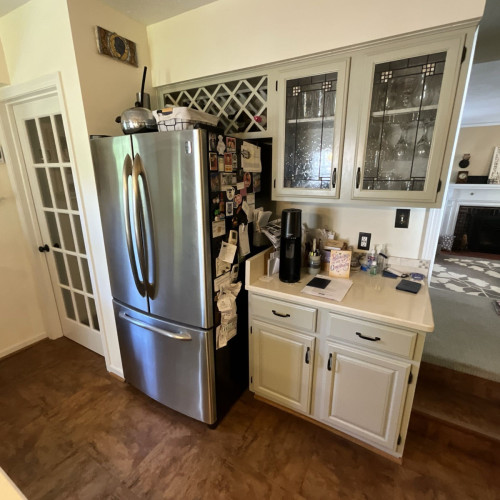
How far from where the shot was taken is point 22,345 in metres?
2.46

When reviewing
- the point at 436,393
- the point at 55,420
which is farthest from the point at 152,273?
the point at 436,393

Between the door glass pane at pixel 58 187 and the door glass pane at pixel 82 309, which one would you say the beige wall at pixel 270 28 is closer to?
the door glass pane at pixel 58 187

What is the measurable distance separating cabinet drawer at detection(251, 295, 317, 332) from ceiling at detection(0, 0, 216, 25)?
1850 mm

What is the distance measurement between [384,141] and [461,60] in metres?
0.42

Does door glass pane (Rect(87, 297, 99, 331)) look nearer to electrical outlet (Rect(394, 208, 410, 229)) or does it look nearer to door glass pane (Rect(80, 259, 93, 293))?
door glass pane (Rect(80, 259, 93, 293))

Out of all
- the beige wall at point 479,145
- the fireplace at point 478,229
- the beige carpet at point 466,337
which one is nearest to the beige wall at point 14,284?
the beige carpet at point 466,337

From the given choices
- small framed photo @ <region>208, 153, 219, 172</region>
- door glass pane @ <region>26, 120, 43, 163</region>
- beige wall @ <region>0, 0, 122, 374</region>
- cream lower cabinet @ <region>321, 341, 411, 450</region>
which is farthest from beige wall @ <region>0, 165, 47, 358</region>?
cream lower cabinet @ <region>321, 341, 411, 450</region>

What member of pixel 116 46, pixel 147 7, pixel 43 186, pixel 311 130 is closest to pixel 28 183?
pixel 43 186

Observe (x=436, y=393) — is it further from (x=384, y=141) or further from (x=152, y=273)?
(x=152, y=273)

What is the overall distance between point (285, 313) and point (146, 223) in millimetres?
928

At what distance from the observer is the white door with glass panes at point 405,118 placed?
1.26 m

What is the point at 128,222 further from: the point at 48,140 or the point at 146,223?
the point at 48,140

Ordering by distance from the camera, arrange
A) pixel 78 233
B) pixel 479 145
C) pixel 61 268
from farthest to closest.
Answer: pixel 479 145, pixel 61 268, pixel 78 233

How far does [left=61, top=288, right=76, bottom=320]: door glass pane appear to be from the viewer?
2.49 m
